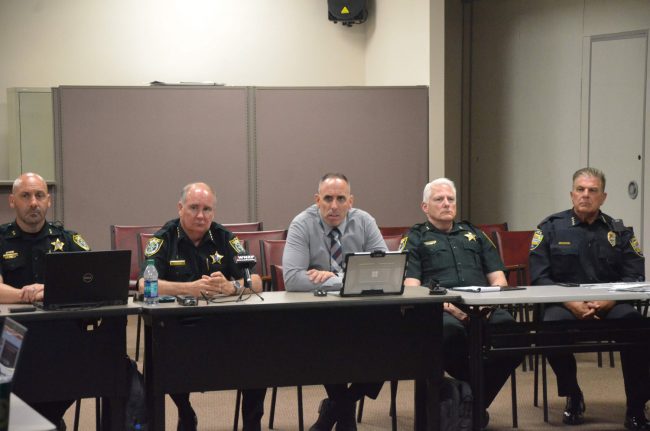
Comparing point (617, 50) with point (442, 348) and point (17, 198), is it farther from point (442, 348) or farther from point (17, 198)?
point (17, 198)

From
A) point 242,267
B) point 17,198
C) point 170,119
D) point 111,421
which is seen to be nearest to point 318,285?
point 242,267

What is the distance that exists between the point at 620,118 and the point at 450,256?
12.0ft

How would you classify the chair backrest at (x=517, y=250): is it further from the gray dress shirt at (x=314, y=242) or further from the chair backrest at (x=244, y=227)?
the chair backrest at (x=244, y=227)

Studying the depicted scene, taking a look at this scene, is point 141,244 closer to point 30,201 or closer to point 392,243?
point 30,201

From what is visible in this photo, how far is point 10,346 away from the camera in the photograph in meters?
2.40

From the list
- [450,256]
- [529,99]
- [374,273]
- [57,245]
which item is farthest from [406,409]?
[529,99]

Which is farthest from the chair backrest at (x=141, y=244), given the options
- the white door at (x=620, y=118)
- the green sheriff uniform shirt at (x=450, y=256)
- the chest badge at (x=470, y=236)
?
the white door at (x=620, y=118)

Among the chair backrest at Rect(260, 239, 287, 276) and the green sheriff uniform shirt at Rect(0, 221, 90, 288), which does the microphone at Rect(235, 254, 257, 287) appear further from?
the chair backrest at Rect(260, 239, 287, 276)

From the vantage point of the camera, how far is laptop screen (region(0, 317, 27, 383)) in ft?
7.73

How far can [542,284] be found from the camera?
4898 millimetres

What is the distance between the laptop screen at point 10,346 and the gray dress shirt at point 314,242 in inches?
83.2

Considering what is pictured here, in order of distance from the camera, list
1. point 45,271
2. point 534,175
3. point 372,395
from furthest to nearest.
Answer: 1. point 534,175
2. point 372,395
3. point 45,271

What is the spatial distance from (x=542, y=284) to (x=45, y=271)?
105 inches

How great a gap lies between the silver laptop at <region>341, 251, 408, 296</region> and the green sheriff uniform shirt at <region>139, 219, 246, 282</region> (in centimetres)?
66
